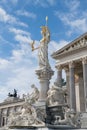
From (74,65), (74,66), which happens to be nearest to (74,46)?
(74,65)

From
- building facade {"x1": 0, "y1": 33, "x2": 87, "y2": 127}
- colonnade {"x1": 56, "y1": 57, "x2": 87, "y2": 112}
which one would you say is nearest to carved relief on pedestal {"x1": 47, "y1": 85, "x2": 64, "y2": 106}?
colonnade {"x1": 56, "y1": 57, "x2": 87, "y2": 112}

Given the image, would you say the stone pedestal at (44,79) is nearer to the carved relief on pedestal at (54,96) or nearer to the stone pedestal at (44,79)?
the stone pedestal at (44,79)

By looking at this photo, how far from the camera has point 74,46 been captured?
41.0 meters

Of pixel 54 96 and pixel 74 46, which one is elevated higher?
pixel 74 46

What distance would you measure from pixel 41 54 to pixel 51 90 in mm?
3042

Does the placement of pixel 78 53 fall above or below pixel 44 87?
above

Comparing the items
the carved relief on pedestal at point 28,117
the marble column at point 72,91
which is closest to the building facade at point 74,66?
the marble column at point 72,91

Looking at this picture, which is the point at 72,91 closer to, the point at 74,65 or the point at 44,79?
the point at 74,65

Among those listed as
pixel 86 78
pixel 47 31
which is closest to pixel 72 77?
pixel 86 78

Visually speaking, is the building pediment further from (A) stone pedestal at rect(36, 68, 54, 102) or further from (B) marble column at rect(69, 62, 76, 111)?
Answer: (A) stone pedestal at rect(36, 68, 54, 102)

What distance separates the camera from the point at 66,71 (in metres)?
43.3

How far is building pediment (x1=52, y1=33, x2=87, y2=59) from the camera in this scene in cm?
3953

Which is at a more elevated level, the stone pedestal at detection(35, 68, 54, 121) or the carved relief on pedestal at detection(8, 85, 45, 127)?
the stone pedestal at detection(35, 68, 54, 121)

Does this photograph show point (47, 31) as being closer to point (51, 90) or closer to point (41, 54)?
point (41, 54)
